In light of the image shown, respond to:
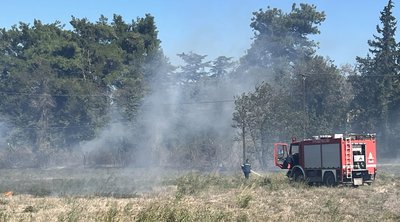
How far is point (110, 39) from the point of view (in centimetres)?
7250

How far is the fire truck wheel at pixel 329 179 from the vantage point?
28889 millimetres

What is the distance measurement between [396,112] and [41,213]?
51.9 metres

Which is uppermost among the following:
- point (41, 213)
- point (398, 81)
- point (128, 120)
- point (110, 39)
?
point (110, 39)

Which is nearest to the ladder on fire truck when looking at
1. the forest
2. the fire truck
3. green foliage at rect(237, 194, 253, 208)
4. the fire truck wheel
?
the fire truck

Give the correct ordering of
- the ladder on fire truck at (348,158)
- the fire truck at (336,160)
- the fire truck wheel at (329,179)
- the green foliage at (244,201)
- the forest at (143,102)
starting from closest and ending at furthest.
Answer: the green foliage at (244,201)
the ladder on fire truck at (348,158)
the fire truck at (336,160)
the fire truck wheel at (329,179)
the forest at (143,102)

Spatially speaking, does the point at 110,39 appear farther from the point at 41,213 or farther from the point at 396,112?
the point at 41,213

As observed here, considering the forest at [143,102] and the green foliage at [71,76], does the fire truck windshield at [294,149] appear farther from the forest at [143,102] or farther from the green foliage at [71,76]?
the green foliage at [71,76]

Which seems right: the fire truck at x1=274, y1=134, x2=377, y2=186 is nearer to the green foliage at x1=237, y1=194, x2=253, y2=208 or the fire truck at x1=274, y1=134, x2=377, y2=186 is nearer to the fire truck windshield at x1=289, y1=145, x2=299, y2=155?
the fire truck windshield at x1=289, y1=145, x2=299, y2=155

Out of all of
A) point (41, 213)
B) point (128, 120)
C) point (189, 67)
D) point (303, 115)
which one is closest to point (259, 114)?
point (303, 115)

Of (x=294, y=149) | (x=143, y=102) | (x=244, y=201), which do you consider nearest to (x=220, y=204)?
(x=244, y=201)

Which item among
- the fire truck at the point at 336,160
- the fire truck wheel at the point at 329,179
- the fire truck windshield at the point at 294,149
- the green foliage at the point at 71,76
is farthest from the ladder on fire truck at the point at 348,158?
the green foliage at the point at 71,76

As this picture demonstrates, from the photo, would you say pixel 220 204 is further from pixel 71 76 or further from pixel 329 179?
pixel 71 76

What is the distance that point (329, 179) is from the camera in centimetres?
2911

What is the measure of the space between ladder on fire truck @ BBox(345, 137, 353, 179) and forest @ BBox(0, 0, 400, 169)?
2580 centimetres
